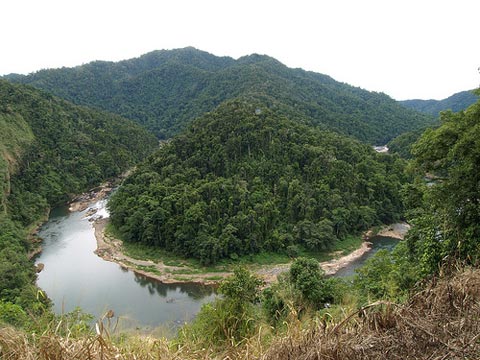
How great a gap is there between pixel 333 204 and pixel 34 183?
103ft

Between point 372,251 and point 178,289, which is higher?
point 178,289

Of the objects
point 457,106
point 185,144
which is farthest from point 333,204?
point 457,106

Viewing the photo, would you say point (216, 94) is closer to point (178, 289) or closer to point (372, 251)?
point (372, 251)

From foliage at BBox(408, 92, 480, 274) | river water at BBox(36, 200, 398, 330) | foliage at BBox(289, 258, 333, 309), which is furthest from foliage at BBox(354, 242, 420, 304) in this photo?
river water at BBox(36, 200, 398, 330)

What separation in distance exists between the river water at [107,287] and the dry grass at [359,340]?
15.9 m

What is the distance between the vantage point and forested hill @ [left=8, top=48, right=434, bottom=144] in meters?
68.3

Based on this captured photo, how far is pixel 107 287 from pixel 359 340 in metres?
23.7

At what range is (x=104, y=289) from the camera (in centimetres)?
2303

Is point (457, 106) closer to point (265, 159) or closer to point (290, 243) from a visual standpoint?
point (265, 159)

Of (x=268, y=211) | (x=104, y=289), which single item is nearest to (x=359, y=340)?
(x=104, y=289)

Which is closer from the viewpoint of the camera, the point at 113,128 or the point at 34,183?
the point at 34,183

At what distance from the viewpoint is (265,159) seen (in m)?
36.7

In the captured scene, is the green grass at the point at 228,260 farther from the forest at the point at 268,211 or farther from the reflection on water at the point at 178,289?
the reflection on water at the point at 178,289

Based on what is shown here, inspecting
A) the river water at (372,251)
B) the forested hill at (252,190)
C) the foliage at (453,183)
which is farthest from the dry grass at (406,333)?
the forested hill at (252,190)
